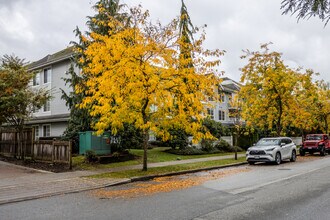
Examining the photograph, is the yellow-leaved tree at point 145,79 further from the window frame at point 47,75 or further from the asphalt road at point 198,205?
the window frame at point 47,75

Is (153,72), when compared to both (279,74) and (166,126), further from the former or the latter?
(279,74)

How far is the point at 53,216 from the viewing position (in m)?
7.00

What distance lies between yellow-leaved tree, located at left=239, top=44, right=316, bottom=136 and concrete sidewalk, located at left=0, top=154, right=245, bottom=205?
14.5m

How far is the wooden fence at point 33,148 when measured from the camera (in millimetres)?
15785

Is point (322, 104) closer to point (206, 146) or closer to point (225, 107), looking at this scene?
point (225, 107)

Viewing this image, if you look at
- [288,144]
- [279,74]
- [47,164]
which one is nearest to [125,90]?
[47,164]

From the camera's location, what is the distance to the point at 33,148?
1781cm

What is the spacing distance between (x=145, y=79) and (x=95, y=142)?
24.6 ft

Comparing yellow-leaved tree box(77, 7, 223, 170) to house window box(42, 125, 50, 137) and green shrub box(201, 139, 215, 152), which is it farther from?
house window box(42, 125, 50, 137)

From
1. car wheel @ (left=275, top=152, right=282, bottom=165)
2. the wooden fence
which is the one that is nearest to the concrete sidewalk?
the wooden fence

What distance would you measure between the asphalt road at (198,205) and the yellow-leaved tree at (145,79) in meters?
4.39

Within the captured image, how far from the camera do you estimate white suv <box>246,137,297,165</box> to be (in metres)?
18.7

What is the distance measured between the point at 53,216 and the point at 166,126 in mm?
8481

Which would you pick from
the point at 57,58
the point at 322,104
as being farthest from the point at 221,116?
Result: the point at 57,58
